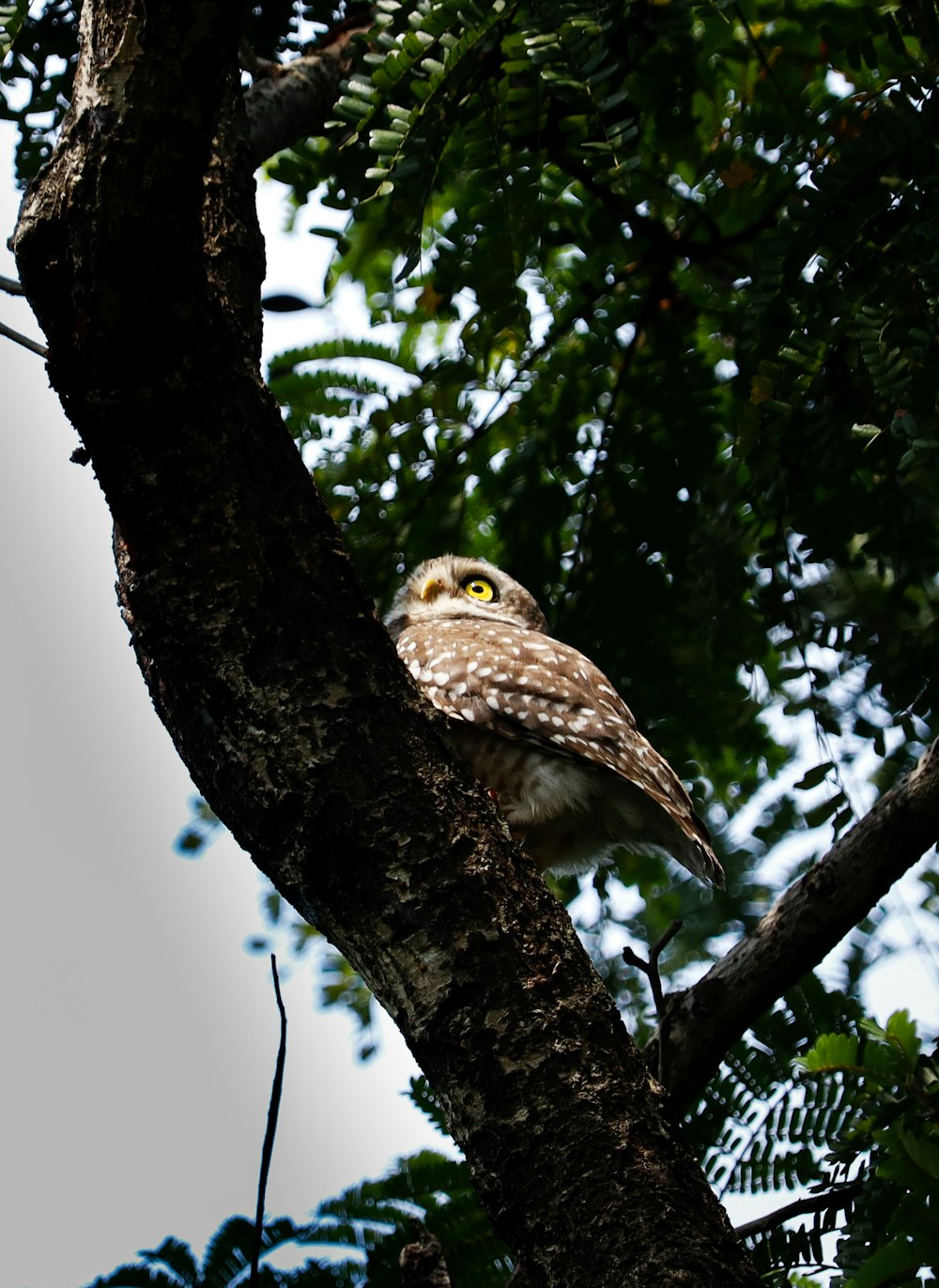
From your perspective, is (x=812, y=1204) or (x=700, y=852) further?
(x=700, y=852)

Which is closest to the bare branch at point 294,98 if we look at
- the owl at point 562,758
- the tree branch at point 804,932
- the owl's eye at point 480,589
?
the owl at point 562,758

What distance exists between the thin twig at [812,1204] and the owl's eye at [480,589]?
2394mm

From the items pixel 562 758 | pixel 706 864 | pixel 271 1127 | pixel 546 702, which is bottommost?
pixel 271 1127

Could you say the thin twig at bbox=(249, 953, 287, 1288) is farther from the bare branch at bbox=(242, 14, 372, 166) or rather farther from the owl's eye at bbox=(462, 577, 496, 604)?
the owl's eye at bbox=(462, 577, 496, 604)

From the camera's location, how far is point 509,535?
3.83m

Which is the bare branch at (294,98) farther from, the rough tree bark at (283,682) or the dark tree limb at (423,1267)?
the dark tree limb at (423,1267)

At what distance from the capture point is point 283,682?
1751 millimetres

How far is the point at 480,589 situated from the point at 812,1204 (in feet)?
8.10

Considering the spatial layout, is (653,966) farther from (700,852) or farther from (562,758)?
(562,758)

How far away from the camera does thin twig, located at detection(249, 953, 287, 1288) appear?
162cm

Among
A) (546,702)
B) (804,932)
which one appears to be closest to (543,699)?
(546,702)

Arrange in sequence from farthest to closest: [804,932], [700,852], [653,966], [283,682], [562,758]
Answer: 1. [562,758]
2. [700,852]
3. [804,932]
4. [653,966]
5. [283,682]

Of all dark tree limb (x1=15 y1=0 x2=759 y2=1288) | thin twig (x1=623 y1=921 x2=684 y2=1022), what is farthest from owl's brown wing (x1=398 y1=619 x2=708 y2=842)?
dark tree limb (x1=15 y1=0 x2=759 y2=1288)

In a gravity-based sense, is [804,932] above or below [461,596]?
below
